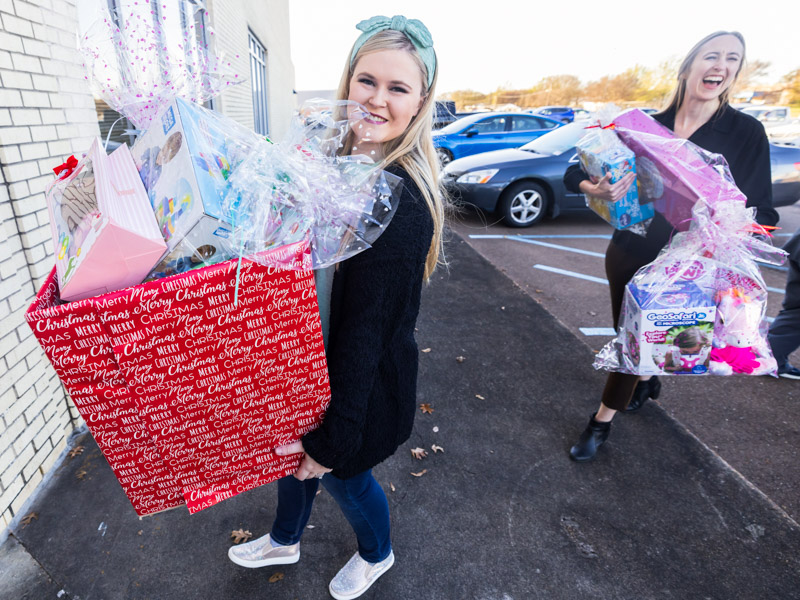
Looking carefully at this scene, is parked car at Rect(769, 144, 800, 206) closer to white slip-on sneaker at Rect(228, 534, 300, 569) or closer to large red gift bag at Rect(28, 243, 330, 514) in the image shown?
white slip-on sneaker at Rect(228, 534, 300, 569)

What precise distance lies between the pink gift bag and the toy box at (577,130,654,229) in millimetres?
2143

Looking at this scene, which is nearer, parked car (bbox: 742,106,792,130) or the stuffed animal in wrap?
the stuffed animal in wrap

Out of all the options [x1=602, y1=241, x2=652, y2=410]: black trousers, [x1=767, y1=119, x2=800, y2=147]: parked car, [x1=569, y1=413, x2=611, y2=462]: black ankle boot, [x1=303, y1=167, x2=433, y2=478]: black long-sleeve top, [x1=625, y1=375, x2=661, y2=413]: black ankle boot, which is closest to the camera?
[x1=303, y1=167, x2=433, y2=478]: black long-sleeve top

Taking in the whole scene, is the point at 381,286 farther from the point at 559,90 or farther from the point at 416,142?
the point at 559,90

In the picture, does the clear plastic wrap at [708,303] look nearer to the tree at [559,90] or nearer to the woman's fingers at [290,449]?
the woman's fingers at [290,449]

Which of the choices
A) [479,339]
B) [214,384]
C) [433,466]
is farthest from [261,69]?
[214,384]

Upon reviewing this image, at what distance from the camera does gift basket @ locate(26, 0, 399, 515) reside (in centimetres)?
91

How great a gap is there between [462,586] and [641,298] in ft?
4.90

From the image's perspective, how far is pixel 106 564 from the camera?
6.64 feet

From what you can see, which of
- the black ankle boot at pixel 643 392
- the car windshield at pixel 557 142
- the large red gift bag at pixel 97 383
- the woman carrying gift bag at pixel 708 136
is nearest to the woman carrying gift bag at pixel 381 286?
the large red gift bag at pixel 97 383

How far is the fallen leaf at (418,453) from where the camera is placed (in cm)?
274

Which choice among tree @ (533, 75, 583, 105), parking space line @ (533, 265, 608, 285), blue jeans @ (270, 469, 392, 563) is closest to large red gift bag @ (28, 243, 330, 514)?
blue jeans @ (270, 469, 392, 563)

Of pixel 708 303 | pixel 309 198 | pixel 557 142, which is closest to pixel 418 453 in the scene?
pixel 708 303

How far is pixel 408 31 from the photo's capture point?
1359 mm
